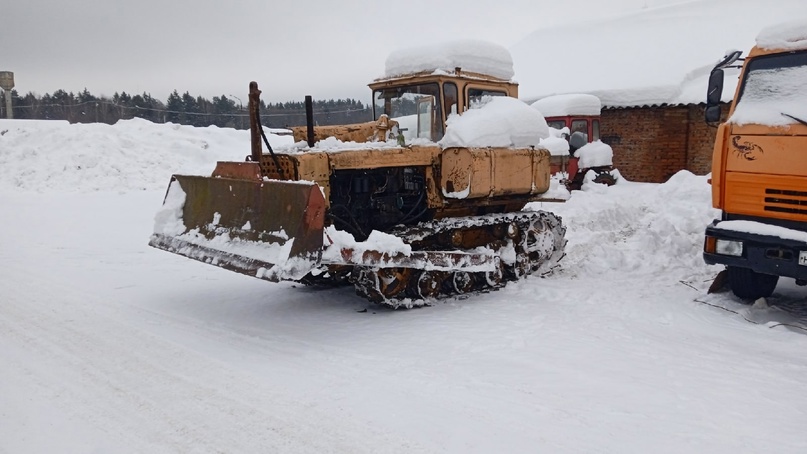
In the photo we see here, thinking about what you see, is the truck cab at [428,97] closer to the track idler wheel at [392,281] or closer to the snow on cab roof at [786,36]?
the track idler wheel at [392,281]

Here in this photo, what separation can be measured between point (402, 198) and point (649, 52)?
60.8 feet

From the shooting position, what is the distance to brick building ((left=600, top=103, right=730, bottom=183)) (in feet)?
61.9

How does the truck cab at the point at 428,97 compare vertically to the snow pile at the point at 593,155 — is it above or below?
above

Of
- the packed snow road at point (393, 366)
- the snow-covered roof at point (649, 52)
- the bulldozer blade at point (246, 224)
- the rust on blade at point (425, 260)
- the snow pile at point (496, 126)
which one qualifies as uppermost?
the snow-covered roof at point (649, 52)

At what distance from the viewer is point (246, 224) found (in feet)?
21.1

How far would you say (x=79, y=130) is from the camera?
2161 centimetres

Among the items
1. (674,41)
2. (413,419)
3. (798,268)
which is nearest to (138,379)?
(413,419)

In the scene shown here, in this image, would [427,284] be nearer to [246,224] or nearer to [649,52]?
[246,224]

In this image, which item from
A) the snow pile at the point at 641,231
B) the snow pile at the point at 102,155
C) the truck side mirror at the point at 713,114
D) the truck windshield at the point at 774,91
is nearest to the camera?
the truck windshield at the point at 774,91

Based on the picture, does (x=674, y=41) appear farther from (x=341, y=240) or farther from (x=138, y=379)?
(x=138, y=379)

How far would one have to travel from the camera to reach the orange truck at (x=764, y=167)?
6188 mm

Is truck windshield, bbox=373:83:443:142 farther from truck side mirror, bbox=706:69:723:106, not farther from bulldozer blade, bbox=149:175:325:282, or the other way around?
truck side mirror, bbox=706:69:723:106

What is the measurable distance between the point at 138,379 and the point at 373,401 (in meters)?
1.92

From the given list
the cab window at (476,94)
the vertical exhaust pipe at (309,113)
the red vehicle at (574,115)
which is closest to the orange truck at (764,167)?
the cab window at (476,94)
